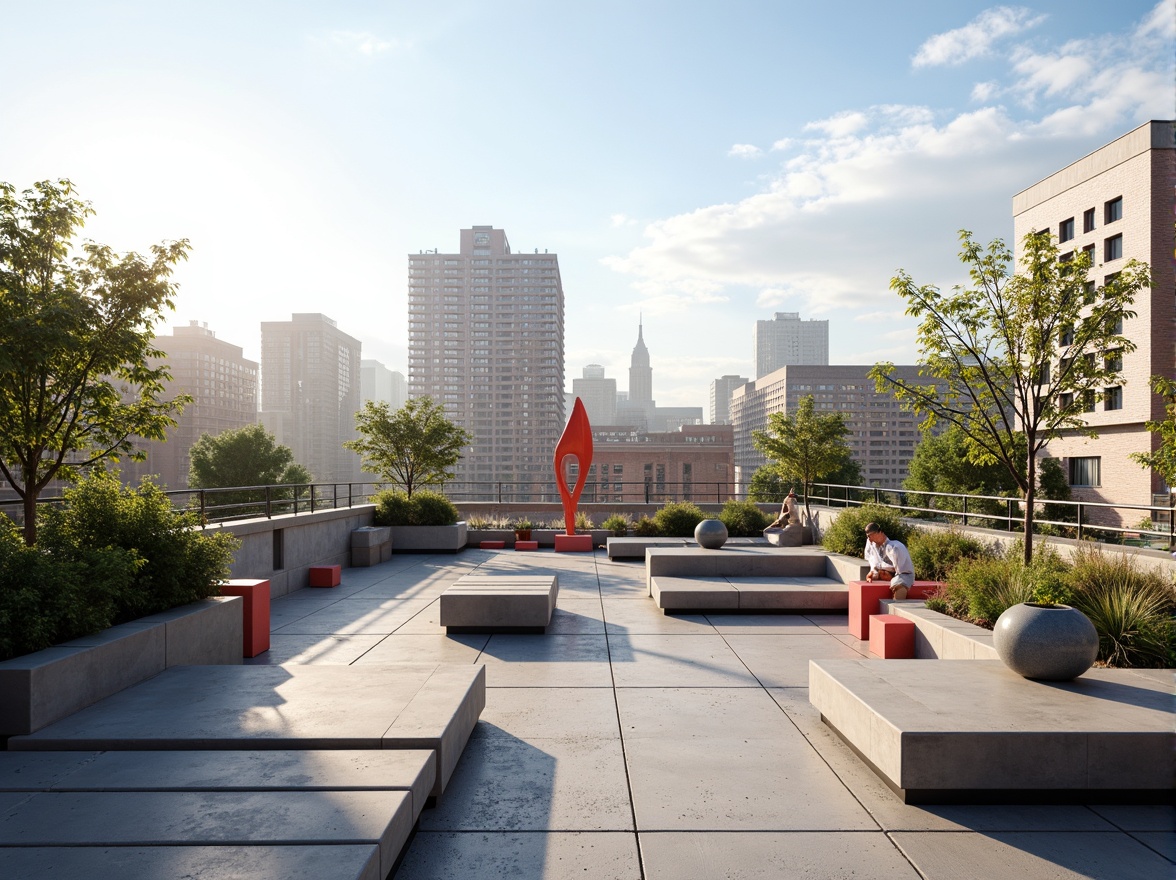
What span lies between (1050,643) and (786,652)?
369cm

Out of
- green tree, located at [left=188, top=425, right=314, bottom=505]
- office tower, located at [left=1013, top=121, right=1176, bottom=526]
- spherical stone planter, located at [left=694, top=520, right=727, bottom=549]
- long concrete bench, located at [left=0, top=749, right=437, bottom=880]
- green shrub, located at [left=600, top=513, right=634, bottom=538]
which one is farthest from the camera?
green tree, located at [left=188, top=425, right=314, bottom=505]

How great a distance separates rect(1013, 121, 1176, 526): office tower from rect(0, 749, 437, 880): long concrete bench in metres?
48.7

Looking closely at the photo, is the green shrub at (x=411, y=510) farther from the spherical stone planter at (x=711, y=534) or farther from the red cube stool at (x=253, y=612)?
the red cube stool at (x=253, y=612)

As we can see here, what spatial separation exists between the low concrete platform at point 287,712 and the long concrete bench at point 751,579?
5940 millimetres

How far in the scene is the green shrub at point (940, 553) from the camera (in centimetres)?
1111

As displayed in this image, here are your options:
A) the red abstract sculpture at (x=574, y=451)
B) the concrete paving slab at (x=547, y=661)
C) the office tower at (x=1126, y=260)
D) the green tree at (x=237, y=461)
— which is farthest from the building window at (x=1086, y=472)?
the green tree at (x=237, y=461)

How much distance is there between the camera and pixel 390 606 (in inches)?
471

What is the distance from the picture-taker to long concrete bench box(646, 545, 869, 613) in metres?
11.5

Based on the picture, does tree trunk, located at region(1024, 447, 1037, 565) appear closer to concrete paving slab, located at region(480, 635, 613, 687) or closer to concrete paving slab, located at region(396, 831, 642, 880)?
concrete paving slab, located at region(480, 635, 613, 687)

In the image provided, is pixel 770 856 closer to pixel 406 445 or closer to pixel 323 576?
pixel 323 576

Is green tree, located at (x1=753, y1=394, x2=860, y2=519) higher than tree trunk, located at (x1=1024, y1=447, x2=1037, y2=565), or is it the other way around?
green tree, located at (x1=753, y1=394, x2=860, y2=519)

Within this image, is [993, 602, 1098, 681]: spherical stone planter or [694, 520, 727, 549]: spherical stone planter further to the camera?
[694, 520, 727, 549]: spherical stone planter

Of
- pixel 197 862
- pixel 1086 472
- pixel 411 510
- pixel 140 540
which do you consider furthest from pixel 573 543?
pixel 1086 472

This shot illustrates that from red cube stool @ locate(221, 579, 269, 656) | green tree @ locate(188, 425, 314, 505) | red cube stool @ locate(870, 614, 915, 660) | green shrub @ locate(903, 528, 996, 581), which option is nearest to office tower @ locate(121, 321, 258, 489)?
green tree @ locate(188, 425, 314, 505)
